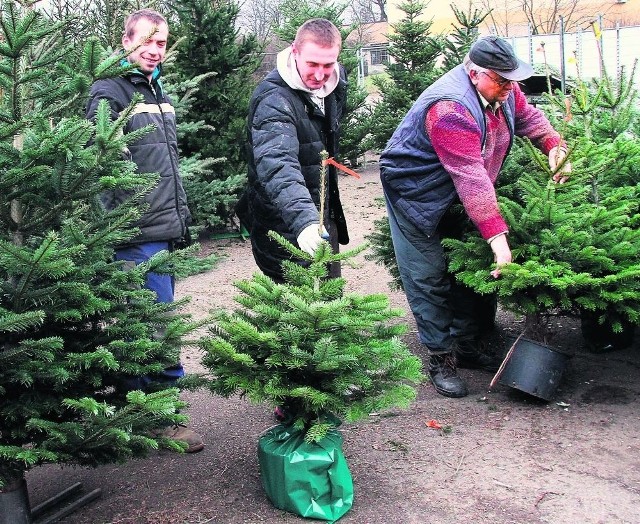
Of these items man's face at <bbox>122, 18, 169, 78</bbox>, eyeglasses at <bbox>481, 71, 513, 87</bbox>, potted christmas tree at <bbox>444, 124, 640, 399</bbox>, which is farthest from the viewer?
eyeglasses at <bbox>481, 71, 513, 87</bbox>

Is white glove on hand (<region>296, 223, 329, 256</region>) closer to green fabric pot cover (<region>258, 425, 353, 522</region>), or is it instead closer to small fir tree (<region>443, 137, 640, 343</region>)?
green fabric pot cover (<region>258, 425, 353, 522</region>)

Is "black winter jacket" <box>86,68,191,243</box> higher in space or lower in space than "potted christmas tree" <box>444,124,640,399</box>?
higher

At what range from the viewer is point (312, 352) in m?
3.00

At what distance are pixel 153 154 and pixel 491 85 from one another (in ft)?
5.93

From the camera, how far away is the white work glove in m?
4.27

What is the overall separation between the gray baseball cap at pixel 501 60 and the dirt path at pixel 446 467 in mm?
1338

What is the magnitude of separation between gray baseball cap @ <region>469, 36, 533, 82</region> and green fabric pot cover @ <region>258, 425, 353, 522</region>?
205 cm

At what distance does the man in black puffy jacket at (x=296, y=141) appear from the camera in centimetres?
351

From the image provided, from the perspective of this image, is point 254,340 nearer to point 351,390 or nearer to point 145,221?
point 351,390

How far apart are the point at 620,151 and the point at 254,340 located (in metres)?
2.84

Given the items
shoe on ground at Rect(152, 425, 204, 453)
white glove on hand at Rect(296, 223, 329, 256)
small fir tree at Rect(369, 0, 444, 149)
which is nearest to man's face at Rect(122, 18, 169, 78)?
white glove on hand at Rect(296, 223, 329, 256)

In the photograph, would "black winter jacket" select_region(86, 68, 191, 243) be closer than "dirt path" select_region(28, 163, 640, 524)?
No

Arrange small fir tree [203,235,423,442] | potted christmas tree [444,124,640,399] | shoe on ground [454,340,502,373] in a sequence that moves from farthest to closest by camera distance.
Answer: shoe on ground [454,340,502,373], potted christmas tree [444,124,640,399], small fir tree [203,235,423,442]

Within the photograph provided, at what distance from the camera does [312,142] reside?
156 inches
